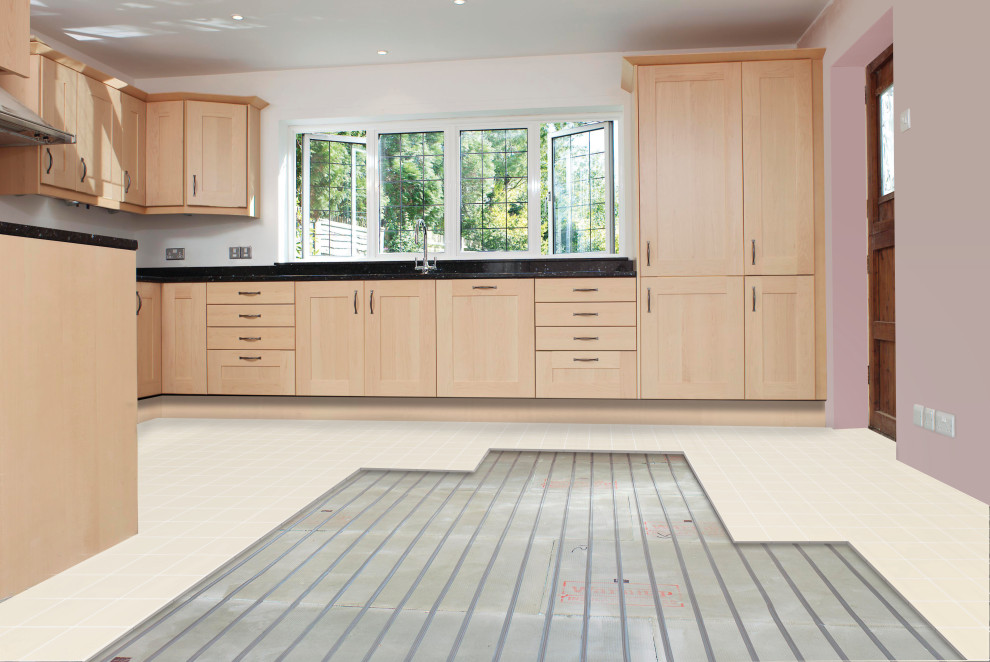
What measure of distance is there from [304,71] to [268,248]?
1.27 metres

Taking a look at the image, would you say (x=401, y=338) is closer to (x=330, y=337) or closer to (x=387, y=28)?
(x=330, y=337)

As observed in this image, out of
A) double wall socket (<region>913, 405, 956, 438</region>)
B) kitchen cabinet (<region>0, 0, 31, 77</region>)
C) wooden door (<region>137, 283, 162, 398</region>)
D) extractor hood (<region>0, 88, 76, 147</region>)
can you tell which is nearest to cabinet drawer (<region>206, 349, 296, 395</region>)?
wooden door (<region>137, 283, 162, 398</region>)

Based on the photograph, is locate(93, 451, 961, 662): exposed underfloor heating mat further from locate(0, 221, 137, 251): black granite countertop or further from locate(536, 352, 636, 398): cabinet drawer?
locate(536, 352, 636, 398): cabinet drawer

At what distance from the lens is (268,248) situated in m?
5.03

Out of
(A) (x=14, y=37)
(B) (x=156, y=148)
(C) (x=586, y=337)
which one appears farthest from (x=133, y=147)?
(C) (x=586, y=337)

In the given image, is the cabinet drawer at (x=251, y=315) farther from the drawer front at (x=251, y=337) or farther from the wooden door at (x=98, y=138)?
the wooden door at (x=98, y=138)

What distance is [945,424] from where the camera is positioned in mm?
2721

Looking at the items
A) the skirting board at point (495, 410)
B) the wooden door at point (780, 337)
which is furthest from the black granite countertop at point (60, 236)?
the wooden door at point (780, 337)

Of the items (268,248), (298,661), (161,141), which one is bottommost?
(298,661)

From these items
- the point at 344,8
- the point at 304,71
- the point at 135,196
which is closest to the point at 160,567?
the point at 344,8

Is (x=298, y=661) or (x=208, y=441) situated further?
(x=208, y=441)

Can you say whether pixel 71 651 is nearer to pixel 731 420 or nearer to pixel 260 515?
pixel 260 515

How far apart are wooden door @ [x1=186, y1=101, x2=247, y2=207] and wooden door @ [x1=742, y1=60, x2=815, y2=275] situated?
128 inches

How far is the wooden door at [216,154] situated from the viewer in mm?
4773
